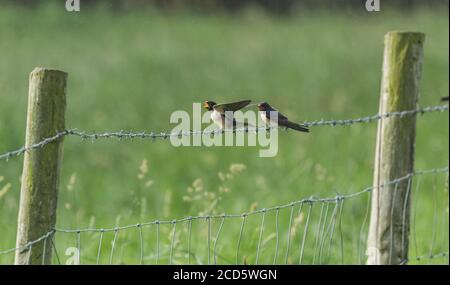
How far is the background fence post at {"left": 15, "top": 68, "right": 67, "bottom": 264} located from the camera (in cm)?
377

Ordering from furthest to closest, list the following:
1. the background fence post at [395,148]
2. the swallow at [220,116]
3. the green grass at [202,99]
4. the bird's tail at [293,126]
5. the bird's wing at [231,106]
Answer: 1. the green grass at [202,99]
2. the background fence post at [395,148]
3. the bird's tail at [293,126]
4. the swallow at [220,116]
5. the bird's wing at [231,106]

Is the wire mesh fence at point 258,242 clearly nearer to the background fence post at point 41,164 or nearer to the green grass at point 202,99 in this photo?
the green grass at point 202,99

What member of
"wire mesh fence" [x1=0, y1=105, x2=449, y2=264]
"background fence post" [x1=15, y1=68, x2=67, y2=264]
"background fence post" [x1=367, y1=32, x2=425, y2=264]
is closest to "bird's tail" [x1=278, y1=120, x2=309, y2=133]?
"wire mesh fence" [x1=0, y1=105, x2=449, y2=264]

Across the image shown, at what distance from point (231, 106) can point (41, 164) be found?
0.80m

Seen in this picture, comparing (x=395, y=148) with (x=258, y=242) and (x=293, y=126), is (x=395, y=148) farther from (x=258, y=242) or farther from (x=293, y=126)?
(x=258, y=242)

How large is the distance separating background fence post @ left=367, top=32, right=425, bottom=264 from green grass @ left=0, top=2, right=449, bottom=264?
Result: 16.1 inches

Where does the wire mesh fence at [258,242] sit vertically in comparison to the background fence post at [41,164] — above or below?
below

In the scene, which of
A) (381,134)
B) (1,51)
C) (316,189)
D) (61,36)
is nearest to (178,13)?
(61,36)

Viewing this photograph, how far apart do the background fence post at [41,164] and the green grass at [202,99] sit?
1.33 meters

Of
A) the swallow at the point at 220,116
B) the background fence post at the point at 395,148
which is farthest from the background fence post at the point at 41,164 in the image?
the background fence post at the point at 395,148

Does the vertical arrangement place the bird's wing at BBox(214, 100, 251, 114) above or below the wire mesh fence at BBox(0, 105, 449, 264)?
above

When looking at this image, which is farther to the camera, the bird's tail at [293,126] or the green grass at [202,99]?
the green grass at [202,99]

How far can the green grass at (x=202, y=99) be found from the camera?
6.72 meters

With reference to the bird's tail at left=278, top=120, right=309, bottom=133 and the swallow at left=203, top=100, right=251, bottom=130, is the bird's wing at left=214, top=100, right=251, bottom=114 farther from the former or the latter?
the bird's tail at left=278, top=120, right=309, bottom=133
